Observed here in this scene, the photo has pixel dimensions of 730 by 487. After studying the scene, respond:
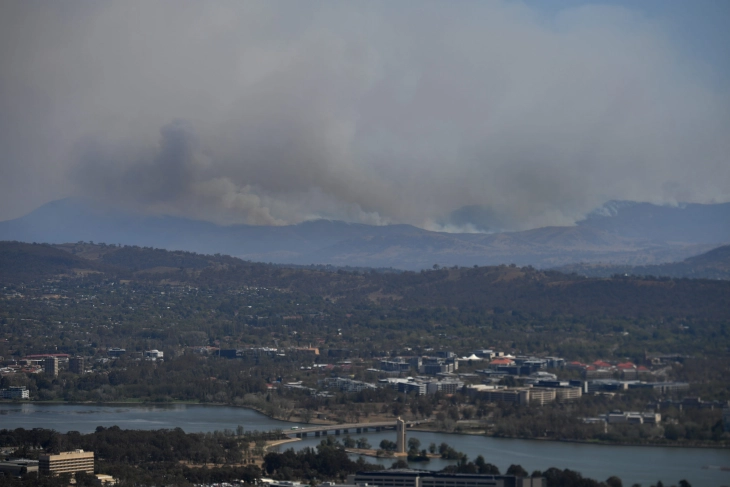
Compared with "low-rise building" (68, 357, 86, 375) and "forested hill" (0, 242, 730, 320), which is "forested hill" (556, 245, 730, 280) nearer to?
"forested hill" (0, 242, 730, 320)

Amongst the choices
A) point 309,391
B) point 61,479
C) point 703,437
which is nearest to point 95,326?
point 309,391

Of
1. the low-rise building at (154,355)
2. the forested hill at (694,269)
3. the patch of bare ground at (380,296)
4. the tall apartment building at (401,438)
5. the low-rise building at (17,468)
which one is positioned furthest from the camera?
the patch of bare ground at (380,296)

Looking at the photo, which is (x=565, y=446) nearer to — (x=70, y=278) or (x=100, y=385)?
(x=100, y=385)

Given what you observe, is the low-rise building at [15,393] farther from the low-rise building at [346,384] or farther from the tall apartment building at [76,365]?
the low-rise building at [346,384]

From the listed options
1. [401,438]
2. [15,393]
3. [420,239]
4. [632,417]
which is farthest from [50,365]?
[420,239]

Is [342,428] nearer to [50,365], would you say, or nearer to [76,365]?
[50,365]

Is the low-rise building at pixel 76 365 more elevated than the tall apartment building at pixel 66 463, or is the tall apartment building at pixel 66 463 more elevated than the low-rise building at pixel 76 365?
the low-rise building at pixel 76 365

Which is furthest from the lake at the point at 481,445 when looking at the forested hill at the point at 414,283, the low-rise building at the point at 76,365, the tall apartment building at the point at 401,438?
the low-rise building at the point at 76,365
